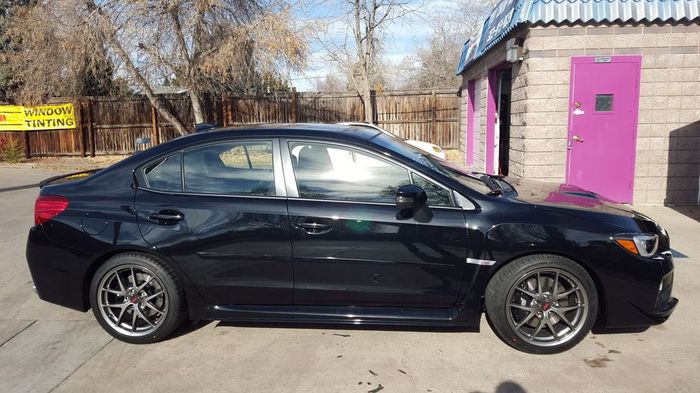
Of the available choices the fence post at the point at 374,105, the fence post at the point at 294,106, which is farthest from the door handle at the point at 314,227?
the fence post at the point at 294,106

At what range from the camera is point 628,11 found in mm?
7977

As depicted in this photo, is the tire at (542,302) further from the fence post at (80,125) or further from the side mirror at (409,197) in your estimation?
the fence post at (80,125)

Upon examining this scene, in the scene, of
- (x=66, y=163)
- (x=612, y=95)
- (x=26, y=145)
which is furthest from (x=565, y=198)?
(x=26, y=145)

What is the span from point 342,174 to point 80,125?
56.5 ft

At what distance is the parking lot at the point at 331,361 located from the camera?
3.40m

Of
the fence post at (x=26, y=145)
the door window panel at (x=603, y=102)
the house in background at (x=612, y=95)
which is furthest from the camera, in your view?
the fence post at (x=26, y=145)

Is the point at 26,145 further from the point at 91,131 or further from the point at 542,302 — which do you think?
the point at 542,302

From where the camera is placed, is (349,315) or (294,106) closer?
(349,315)

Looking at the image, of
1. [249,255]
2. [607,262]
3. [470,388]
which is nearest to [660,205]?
[607,262]

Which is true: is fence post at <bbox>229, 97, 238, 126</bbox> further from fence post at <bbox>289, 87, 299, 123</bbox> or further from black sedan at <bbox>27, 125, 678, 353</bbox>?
black sedan at <bbox>27, 125, 678, 353</bbox>

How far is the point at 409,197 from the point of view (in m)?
3.55

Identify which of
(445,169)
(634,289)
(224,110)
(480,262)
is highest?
(224,110)

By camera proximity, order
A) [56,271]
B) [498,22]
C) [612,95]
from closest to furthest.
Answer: [56,271] → [612,95] → [498,22]

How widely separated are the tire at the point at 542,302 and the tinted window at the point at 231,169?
71.8 inches
